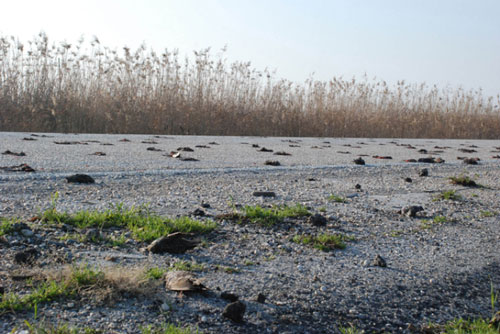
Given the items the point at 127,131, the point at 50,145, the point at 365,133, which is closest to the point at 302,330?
the point at 50,145

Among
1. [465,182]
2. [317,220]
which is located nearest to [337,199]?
[317,220]

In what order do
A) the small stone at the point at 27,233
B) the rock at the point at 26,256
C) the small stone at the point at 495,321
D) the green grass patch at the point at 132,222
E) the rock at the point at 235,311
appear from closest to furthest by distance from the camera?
the rock at the point at 235,311 < the small stone at the point at 495,321 < the rock at the point at 26,256 < the small stone at the point at 27,233 < the green grass patch at the point at 132,222

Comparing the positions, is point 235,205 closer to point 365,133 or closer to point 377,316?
point 377,316

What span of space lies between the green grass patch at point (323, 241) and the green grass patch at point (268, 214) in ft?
1.08

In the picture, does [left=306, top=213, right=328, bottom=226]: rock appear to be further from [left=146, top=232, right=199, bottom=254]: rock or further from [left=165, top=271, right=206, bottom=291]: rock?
[left=165, top=271, right=206, bottom=291]: rock

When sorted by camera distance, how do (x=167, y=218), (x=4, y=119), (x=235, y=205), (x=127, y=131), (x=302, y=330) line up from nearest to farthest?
(x=302, y=330) < (x=167, y=218) < (x=235, y=205) < (x=4, y=119) < (x=127, y=131)

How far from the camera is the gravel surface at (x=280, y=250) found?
210 centimetres

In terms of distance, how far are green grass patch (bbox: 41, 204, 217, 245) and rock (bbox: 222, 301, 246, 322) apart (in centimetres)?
101

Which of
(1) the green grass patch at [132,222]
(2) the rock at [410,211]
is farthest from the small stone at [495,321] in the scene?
(2) the rock at [410,211]

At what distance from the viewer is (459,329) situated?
6.72ft

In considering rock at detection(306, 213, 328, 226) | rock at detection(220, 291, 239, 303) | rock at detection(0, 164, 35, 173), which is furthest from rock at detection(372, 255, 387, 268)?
rock at detection(0, 164, 35, 173)

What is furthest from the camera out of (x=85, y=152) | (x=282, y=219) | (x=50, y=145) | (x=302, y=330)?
(x=50, y=145)

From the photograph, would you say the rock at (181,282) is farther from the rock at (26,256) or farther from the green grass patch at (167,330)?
the rock at (26,256)

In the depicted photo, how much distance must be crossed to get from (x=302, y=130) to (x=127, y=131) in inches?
206
